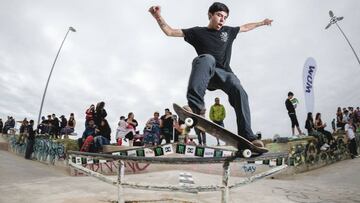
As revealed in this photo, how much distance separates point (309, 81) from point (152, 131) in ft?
25.7

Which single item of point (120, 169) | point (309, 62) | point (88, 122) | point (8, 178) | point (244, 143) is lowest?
point (8, 178)

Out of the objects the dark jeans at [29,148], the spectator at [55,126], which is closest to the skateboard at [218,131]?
the spectator at [55,126]

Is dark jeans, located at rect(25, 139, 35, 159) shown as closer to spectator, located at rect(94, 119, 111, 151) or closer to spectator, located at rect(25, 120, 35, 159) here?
spectator, located at rect(25, 120, 35, 159)

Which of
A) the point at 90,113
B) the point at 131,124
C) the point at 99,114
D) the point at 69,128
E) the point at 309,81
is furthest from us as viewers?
the point at 69,128

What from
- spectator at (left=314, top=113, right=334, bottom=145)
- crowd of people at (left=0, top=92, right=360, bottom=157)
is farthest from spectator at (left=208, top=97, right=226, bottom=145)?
spectator at (left=314, top=113, right=334, bottom=145)

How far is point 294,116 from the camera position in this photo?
12.0 m

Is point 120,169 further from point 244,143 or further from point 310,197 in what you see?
point 310,197

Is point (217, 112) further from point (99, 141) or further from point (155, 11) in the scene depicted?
point (155, 11)

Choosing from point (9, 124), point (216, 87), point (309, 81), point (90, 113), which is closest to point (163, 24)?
point (216, 87)

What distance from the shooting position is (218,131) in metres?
3.11

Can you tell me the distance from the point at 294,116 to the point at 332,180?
278cm

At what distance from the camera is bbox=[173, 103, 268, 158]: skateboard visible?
2.97 meters

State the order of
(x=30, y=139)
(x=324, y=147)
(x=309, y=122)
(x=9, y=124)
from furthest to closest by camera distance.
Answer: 1. (x=9, y=124)
2. (x=30, y=139)
3. (x=324, y=147)
4. (x=309, y=122)

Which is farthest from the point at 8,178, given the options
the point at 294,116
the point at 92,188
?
the point at 294,116
